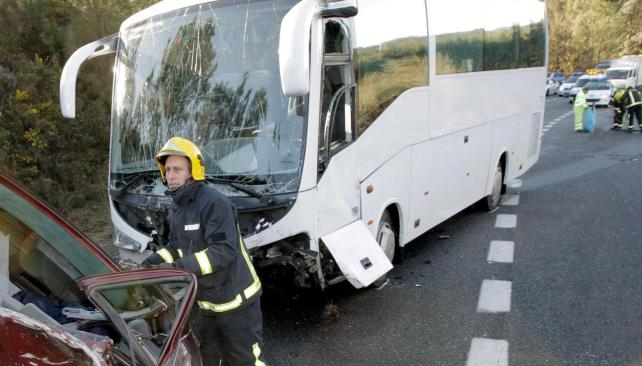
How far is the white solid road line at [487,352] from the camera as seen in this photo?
4254 mm

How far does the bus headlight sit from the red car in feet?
6.35

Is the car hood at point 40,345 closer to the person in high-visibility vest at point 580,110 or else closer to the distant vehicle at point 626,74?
the person in high-visibility vest at point 580,110

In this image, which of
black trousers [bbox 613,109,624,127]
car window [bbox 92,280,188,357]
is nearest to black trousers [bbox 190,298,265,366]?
car window [bbox 92,280,188,357]

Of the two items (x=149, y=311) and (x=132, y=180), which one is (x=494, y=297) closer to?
(x=132, y=180)

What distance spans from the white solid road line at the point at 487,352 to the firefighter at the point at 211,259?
175cm

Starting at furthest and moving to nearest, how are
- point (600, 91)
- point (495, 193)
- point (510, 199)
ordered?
point (600, 91) → point (510, 199) → point (495, 193)

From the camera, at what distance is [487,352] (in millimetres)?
4410

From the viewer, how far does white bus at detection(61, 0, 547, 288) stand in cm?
435

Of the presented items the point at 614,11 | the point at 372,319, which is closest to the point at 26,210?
the point at 372,319

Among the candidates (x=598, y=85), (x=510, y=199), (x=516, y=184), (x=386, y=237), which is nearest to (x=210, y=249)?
(x=386, y=237)

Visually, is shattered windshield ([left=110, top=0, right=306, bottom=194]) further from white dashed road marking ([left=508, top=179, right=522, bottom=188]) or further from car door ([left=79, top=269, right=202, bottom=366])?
white dashed road marking ([left=508, top=179, right=522, bottom=188])

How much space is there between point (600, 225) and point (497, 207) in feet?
5.85

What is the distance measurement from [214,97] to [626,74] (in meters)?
36.1

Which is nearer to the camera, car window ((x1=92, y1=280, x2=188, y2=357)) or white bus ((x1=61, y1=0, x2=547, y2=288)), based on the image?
car window ((x1=92, y1=280, x2=188, y2=357))
